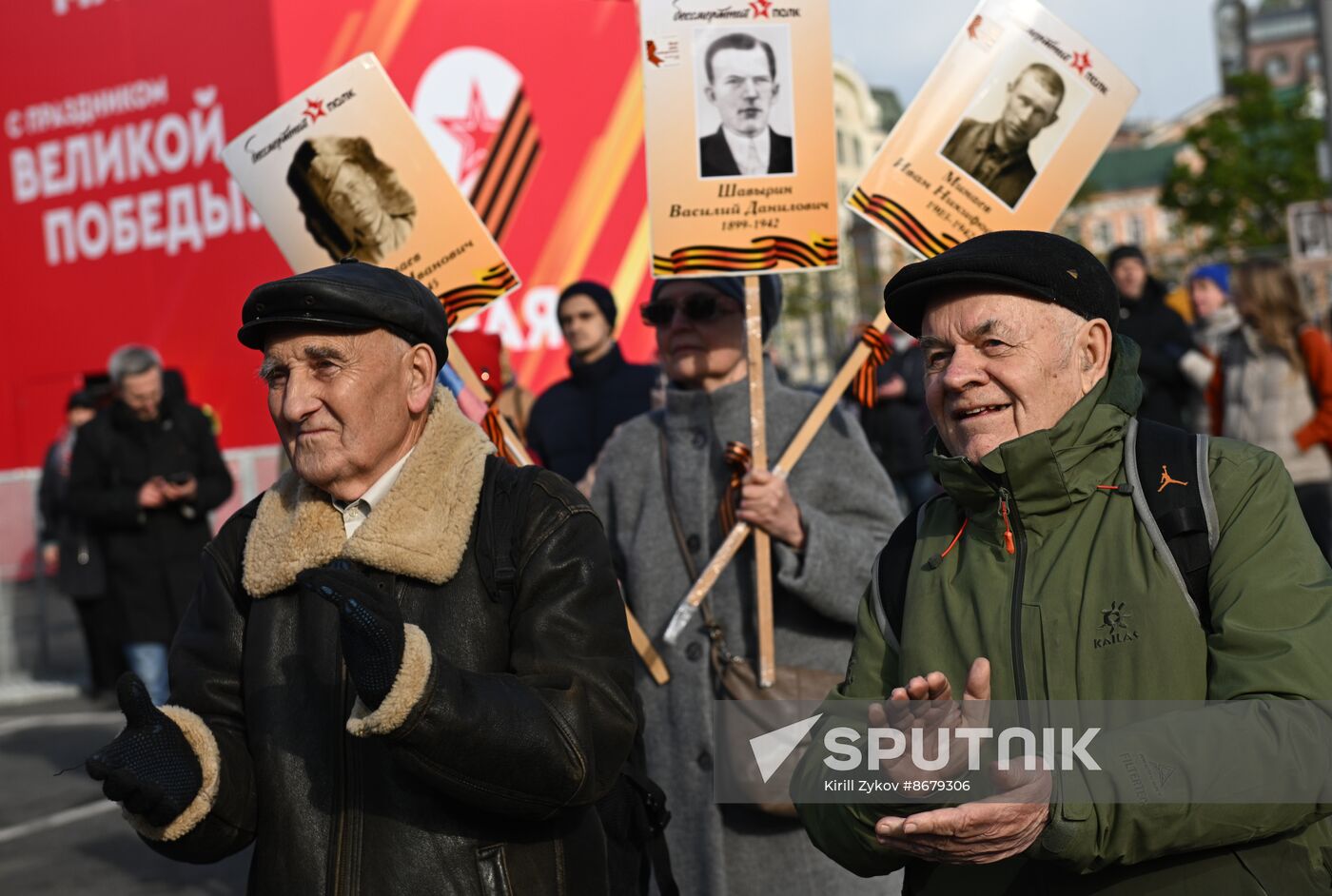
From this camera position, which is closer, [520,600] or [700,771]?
[520,600]

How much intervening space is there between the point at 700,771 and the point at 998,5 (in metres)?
2.13

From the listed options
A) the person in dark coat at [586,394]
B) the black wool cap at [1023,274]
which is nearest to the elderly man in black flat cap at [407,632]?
the black wool cap at [1023,274]

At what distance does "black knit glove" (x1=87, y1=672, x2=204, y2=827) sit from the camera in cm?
261

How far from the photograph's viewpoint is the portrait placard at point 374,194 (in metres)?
4.28

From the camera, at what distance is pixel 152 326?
17.7 metres

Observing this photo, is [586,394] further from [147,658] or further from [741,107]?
[147,658]

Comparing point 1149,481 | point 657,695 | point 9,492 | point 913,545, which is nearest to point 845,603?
point 657,695

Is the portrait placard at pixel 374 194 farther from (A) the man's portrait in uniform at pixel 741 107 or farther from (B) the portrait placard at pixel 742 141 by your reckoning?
(A) the man's portrait in uniform at pixel 741 107

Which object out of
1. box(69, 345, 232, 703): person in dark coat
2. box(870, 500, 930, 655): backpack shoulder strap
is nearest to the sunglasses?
box(870, 500, 930, 655): backpack shoulder strap

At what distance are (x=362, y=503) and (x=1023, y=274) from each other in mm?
1209

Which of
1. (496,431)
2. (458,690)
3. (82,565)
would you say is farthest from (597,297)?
(458,690)

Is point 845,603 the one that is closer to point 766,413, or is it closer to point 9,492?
point 766,413

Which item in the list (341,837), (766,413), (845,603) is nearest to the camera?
(341,837)

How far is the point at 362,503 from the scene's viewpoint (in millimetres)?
2873
